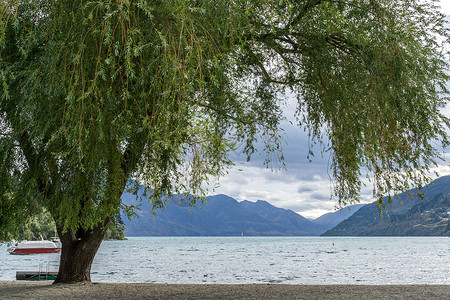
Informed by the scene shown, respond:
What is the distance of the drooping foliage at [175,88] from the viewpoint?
5617 millimetres

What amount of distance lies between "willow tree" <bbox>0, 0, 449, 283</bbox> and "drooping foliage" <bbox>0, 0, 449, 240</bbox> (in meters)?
0.03

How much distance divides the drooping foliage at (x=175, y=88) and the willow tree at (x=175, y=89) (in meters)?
0.03

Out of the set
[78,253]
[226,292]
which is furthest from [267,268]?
[78,253]

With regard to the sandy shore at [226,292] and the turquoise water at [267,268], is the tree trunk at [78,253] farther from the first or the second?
the turquoise water at [267,268]

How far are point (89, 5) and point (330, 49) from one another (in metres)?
4.44

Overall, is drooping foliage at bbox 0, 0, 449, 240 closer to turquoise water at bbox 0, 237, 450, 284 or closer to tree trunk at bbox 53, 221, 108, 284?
tree trunk at bbox 53, 221, 108, 284

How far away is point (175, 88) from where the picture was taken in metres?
5.50

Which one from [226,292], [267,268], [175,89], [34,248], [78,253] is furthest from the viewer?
[34,248]

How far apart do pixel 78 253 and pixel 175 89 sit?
25.5 feet

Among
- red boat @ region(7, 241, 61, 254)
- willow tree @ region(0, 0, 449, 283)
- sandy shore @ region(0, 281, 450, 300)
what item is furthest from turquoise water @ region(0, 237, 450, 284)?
willow tree @ region(0, 0, 449, 283)

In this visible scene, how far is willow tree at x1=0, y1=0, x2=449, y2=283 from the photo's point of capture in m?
5.62

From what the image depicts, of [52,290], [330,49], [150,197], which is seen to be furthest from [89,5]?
[52,290]

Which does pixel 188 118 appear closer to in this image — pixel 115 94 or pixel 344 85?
pixel 115 94

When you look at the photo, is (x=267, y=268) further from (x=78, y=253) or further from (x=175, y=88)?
(x=175, y=88)
